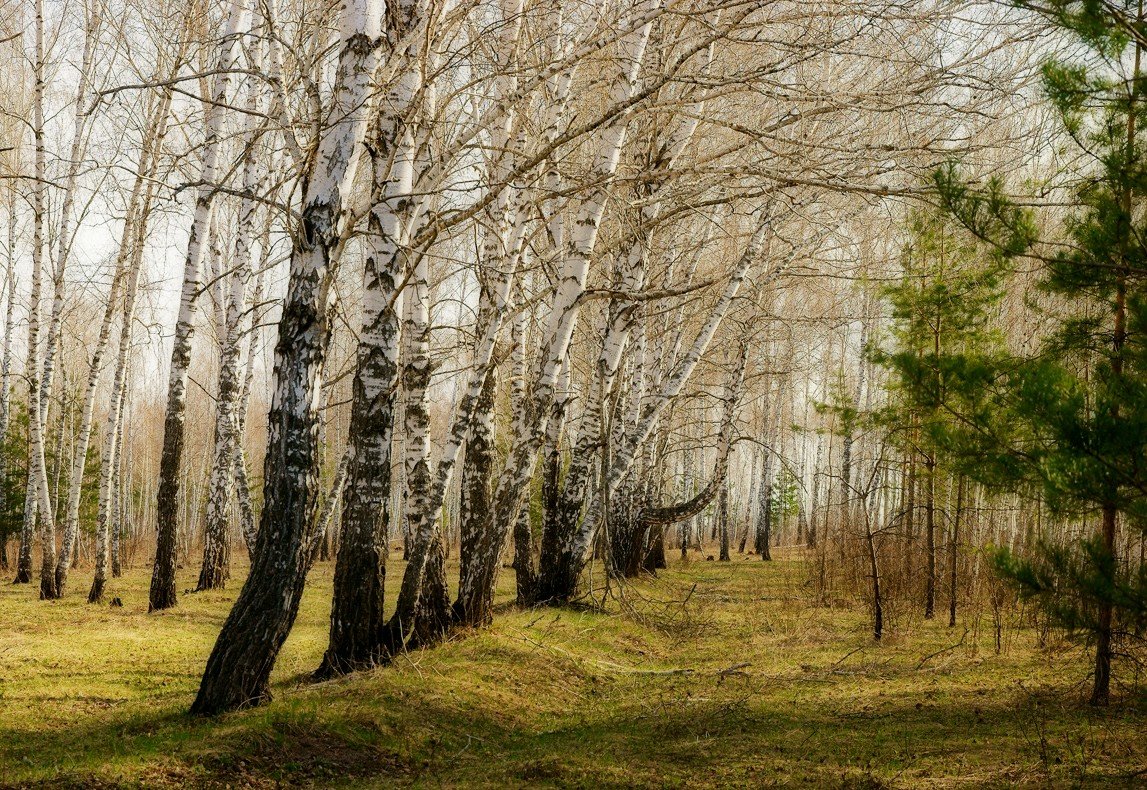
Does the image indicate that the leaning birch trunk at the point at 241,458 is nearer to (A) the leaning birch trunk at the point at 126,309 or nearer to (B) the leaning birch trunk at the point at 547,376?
(A) the leaning birch trunk at the point at 126,309

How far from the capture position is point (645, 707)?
6.31 m

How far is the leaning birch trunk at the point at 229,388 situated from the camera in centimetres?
1112

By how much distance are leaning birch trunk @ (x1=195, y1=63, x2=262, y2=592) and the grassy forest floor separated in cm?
291

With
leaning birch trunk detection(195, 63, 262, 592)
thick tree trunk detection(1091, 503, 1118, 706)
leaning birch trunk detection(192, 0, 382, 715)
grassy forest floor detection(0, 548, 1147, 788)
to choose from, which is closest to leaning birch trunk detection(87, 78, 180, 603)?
leaning birch trunk detection(195, 63, 262, 592)

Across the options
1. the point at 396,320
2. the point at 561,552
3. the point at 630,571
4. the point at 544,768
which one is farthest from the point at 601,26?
the point at 630,571

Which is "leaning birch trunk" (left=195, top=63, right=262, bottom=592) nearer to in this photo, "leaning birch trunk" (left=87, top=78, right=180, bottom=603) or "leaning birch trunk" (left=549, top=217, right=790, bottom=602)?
"leaning birch trunk" (left=87, top=78, right=180, bottom=603)

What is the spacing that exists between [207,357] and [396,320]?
118 ft

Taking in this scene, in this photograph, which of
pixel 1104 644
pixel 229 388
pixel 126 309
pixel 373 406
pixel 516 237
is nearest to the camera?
pixel 1104 644

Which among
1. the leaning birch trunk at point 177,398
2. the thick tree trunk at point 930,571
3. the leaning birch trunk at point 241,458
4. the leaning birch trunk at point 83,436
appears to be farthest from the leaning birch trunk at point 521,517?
the leaning birch trunk at point 83,436

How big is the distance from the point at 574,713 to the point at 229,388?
7.22 meters

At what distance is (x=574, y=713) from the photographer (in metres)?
6.32

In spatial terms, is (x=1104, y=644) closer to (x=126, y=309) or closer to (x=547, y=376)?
(x=547, y=376)

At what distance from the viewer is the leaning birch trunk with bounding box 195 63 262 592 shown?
11.1 metres

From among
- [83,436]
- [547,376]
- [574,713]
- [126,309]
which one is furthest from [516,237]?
[83,436]
